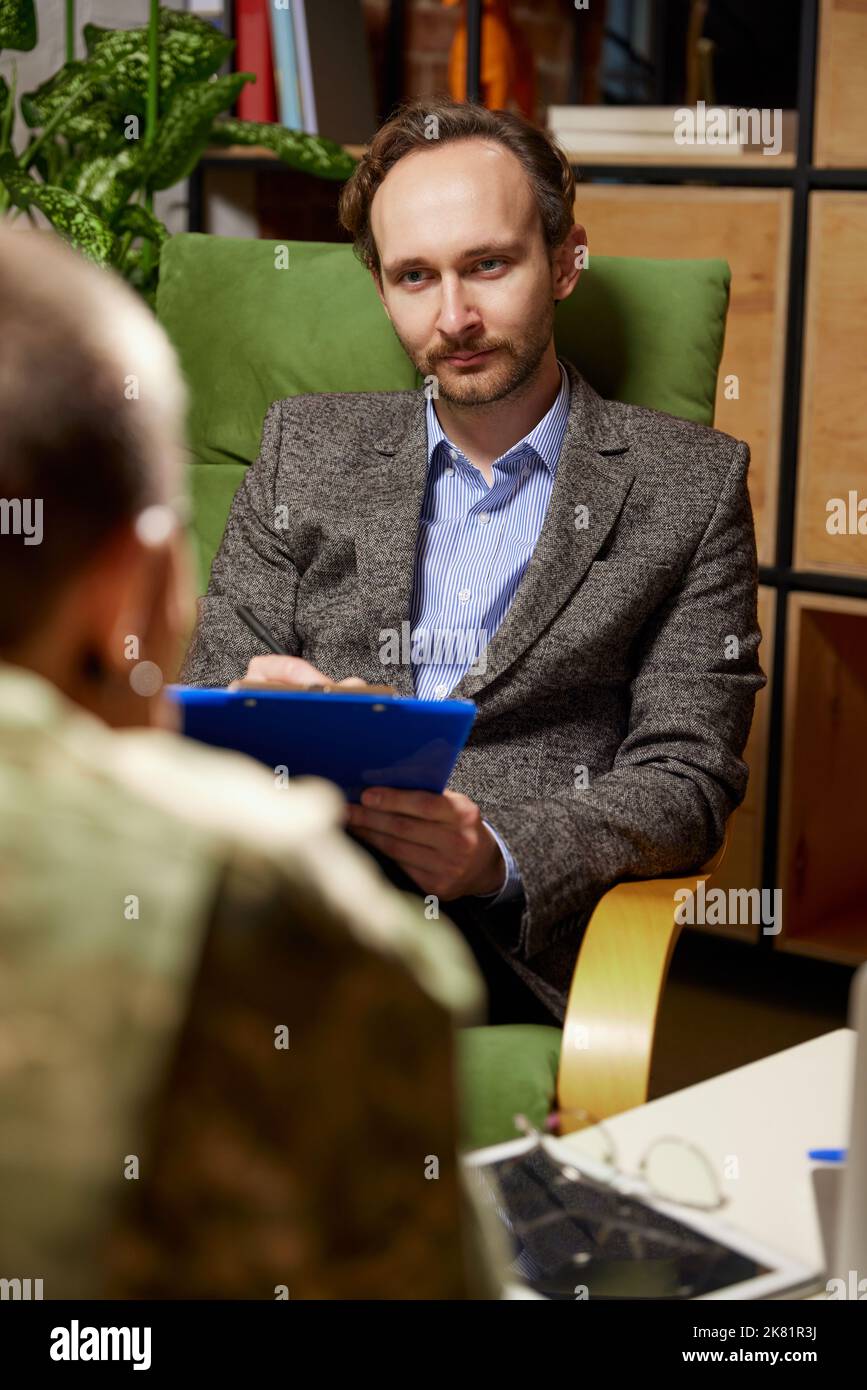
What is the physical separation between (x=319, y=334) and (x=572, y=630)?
628mm

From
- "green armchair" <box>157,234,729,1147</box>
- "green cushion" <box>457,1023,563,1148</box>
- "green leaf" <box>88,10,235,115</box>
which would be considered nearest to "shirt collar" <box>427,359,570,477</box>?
"green armchair" <box>157,234,729,1147</box>

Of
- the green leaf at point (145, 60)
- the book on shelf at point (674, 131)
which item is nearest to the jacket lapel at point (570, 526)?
the book on shelf at point (674, 131)

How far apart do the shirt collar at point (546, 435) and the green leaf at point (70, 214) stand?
0.68m

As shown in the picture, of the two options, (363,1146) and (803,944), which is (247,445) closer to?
(803,944)

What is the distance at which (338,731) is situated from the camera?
3.80 ft

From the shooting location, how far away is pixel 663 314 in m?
1.87

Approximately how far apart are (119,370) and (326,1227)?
0.25 m

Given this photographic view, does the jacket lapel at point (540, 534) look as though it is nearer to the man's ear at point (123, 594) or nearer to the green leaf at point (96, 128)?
the green leaf at point (96, 128)

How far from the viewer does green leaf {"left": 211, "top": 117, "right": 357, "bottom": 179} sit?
2402 mm

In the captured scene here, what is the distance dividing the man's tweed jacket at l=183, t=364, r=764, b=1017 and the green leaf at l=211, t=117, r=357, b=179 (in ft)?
2.46

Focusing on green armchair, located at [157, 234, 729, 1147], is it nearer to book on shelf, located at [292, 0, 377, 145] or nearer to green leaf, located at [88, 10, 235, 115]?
green leaf, located at [88, 10, 235, 115]

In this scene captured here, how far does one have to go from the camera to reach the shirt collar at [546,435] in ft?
5.79

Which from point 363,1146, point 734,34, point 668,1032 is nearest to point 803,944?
point 668,1032

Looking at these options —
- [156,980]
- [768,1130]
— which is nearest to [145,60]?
[768,1130]
